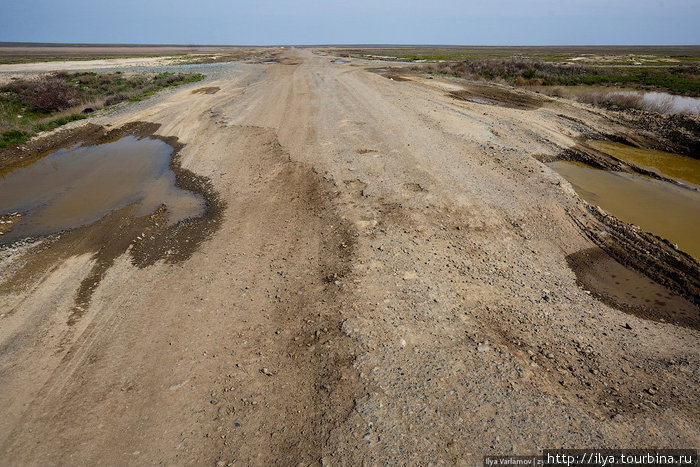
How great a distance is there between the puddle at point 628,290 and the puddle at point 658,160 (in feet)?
21.4

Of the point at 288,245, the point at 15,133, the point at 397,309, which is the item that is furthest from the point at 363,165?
the point at 15,133

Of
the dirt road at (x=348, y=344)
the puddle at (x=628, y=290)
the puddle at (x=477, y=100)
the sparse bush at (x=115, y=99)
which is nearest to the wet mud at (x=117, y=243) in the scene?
the dirt road at (x=348, y=344)

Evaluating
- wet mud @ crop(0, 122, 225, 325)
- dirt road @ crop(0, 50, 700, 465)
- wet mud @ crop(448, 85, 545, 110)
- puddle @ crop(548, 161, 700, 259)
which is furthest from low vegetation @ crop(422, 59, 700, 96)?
wet mud @ crop(0, 122, 225, 325)

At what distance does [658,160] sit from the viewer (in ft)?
37.2

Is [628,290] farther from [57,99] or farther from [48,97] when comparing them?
[48,97]

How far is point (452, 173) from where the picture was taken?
8.81m

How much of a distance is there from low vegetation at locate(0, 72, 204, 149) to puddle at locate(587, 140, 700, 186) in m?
21.5

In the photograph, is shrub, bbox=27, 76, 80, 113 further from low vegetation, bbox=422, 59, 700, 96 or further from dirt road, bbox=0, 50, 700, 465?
low vegetation, bbox=422, 59, 700, 96

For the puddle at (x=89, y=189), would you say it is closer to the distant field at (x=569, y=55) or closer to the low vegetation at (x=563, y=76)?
the low vegetation at (x=563, y=76)

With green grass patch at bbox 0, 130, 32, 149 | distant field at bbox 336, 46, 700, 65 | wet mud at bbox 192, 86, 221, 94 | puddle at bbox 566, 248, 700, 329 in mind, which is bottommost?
puddle at bbox 566, 248, 700, 329

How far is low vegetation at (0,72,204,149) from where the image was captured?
47.9 feet

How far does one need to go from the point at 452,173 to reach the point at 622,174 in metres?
5.52

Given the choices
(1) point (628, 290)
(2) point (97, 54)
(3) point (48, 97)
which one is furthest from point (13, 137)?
(2) point (97, 54)

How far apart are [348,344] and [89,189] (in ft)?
29.0
